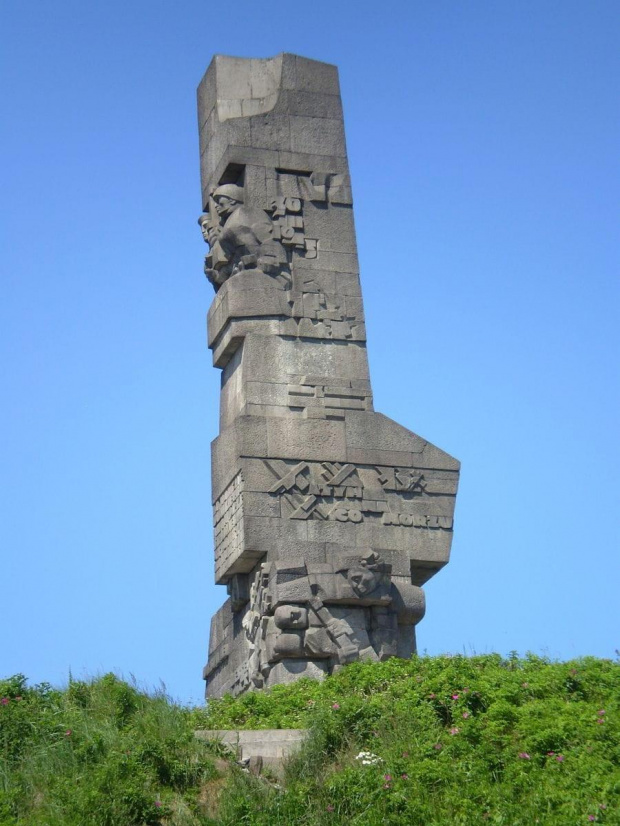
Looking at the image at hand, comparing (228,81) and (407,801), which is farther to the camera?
(228,81)

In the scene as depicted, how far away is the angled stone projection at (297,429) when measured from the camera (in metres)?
17.1

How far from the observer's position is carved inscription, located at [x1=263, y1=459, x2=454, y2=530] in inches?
698

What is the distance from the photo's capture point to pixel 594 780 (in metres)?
11.4

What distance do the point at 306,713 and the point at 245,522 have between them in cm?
397

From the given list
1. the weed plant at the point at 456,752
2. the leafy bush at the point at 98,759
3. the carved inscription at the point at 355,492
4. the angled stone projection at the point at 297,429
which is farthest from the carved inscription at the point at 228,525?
the leafy bush at the point at 98,759

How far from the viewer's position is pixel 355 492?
18.0 metres

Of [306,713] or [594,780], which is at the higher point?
[306,713]

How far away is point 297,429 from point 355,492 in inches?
37.9

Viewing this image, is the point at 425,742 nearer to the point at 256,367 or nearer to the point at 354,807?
the point at 354,807

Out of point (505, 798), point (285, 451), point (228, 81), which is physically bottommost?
point (505, 798)

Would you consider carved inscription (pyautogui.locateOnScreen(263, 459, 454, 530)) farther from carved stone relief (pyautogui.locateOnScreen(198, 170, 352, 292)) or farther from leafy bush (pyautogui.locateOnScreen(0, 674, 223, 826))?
leafy bush (pyautogui.locateOnScreen(0, 674, 223, 826))

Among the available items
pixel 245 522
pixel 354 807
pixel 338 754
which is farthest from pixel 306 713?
pixel 245 522

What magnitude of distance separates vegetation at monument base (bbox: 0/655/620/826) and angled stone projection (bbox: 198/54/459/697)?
2956 mm

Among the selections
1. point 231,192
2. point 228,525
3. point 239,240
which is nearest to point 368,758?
point 228,525
